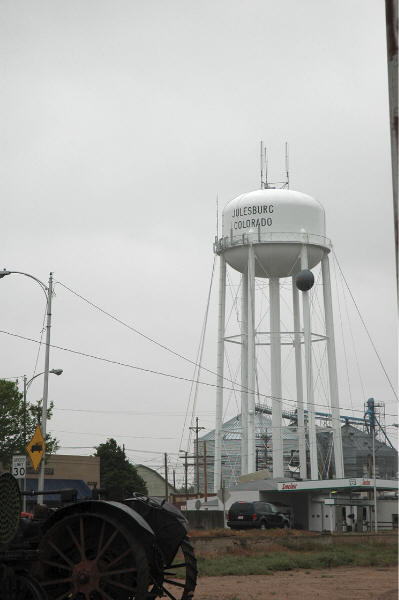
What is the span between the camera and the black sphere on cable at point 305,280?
54688 millimetres

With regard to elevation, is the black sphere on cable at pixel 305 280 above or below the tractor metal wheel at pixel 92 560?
above

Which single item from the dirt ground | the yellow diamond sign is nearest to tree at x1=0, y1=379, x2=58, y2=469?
the yellow diamond sign

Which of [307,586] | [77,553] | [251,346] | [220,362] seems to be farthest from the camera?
A: [220,362]

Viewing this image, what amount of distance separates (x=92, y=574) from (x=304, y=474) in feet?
172

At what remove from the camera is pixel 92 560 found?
9.32 meters

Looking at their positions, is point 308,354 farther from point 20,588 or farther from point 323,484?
point 20,588

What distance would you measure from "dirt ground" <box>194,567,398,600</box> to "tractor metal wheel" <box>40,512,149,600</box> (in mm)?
5603

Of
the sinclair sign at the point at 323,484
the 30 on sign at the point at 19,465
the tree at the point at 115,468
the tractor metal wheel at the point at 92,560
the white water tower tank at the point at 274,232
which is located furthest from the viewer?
the tree at the point at 115,468

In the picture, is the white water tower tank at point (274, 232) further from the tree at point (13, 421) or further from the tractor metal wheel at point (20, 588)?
the tractor metal wheel at point (20, 588)

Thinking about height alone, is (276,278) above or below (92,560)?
above

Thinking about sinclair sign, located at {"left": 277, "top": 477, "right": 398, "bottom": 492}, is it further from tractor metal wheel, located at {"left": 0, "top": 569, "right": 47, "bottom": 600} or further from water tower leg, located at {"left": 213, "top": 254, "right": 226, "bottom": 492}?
tractor metal wheel, located at {"left": 0, "top": 569, "right": 47, "bottom": 600}

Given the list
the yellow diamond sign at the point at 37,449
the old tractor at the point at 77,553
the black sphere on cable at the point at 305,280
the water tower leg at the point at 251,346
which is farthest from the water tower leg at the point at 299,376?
the old tractor at the point at 77,553

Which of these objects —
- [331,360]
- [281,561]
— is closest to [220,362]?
[331,360]

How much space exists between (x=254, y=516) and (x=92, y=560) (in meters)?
34.4
